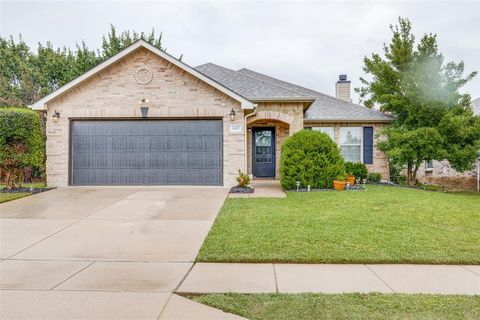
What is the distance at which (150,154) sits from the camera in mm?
11938

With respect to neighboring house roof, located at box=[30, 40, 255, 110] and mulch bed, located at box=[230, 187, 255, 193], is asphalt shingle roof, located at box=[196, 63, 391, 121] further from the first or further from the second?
mulch bed, located at box=[230, 187, 255, 193]

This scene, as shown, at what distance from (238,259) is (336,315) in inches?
69.5

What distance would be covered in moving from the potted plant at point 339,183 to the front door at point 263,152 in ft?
12.9

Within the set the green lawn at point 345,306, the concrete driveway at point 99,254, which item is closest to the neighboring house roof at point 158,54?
the concrete driveway at point 99,254

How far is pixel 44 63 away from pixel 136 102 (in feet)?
48.5

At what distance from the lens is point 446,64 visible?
43.3ft

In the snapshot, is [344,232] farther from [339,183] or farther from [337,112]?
[337,112]

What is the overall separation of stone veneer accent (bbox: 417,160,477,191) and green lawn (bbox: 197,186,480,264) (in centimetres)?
805

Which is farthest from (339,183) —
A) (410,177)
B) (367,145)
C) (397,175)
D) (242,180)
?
(397,175)

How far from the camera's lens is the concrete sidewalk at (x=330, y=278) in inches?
141

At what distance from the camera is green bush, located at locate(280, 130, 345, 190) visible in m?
11.3

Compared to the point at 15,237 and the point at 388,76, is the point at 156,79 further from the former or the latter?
the point at 388,76

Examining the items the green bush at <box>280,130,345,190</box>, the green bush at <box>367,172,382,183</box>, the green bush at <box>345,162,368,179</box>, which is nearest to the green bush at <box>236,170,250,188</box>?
the green bush at <box>280,130,345,190</box>

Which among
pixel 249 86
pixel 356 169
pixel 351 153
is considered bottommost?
pixel 356 169
